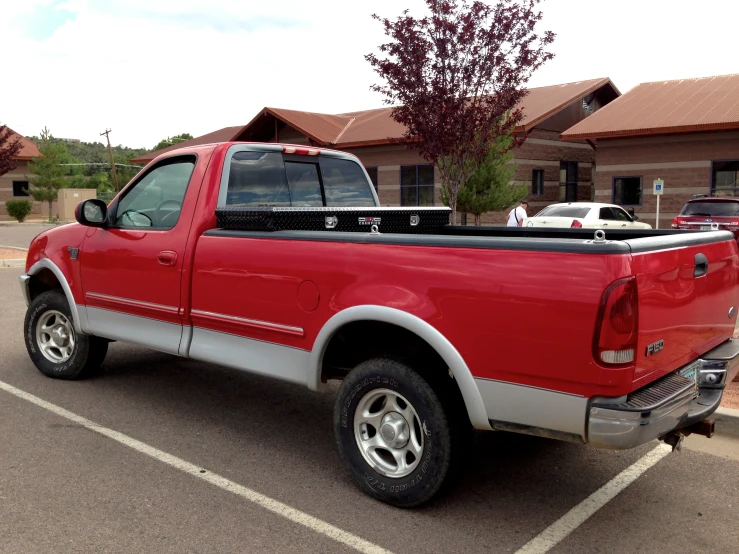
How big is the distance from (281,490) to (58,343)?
309 cm

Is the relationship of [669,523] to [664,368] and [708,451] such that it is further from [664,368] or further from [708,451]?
[708,451]

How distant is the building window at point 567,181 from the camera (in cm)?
3091

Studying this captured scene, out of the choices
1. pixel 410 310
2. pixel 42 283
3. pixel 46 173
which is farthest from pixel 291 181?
pixel 46 173

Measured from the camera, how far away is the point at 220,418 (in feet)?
16.6

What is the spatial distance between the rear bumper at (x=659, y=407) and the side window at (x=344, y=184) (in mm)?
2980

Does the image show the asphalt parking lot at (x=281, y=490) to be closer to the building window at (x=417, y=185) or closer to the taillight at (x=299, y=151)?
the taillight at (x=299, y=151)

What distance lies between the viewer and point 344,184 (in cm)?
562

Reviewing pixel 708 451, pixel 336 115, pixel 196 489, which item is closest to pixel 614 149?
pixel 336 115

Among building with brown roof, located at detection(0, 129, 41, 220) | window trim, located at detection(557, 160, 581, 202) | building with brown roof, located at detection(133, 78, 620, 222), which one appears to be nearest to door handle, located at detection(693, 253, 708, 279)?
building with brown roof, located at detection(133, 78, 620, 222)

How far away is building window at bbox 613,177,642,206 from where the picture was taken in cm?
2538

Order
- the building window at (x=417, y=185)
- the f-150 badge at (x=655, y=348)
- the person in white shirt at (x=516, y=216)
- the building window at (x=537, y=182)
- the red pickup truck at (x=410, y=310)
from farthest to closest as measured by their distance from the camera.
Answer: the building window at (x=417, y=185) < the building window at (x=537, y=182) < the person in white shirt at (x=516, y=216) < the f-150 badge at (x=655, y=348) < the red pickup truck at (x=410, y=310)

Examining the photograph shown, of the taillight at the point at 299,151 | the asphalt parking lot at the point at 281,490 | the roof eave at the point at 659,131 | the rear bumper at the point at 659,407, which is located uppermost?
the roof eave at the point at 659,131

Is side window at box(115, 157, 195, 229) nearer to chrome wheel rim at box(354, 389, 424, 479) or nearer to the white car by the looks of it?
chrome wheel rim at box(354, 389, 424, 479)

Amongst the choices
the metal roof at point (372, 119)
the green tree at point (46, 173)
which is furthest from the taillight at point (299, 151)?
the green tree at point (46, 173)
